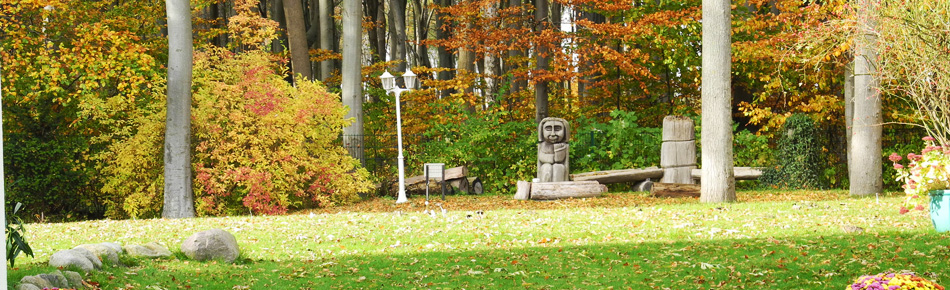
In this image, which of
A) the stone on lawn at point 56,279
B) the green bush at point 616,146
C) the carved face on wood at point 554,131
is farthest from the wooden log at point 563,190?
the stone on lawn at point 56,279

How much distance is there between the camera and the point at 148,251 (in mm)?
7949

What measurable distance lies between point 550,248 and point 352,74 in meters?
8.89

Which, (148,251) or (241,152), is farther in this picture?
(241,152)

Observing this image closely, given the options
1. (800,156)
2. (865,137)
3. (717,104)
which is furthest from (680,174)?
(865,137)

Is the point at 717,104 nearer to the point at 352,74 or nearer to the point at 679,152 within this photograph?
the point at 679,152

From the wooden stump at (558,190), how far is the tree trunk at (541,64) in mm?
3720

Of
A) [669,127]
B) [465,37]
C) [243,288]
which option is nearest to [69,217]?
[465,37]

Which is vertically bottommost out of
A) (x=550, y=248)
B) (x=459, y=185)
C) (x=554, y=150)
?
(x=550, y=248)

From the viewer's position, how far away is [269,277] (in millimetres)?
7281

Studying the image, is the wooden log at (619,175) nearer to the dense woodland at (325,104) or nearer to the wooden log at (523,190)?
the dense woodland at (325,104)

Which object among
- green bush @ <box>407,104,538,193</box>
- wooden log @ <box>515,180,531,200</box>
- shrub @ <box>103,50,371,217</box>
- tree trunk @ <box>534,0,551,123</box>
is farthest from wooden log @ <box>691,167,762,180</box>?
shrub @ <box>103,50,371,217</box>

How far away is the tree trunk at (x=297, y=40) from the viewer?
18172 millimetres

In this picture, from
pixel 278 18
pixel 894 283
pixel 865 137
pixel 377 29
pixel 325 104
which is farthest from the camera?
pixel 377 29

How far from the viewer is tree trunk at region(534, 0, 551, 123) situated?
18.3 meters
